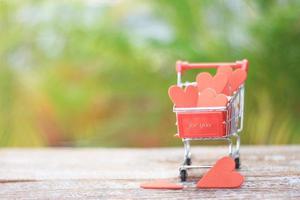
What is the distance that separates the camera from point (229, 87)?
3.07 feet

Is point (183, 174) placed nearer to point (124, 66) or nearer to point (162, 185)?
point (162, 185)

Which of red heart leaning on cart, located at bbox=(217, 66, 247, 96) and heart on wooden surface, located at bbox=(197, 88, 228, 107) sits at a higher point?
red heart leaning on cart, located at bbox=(217, 66, 247, 96)

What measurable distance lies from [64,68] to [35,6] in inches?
11.4

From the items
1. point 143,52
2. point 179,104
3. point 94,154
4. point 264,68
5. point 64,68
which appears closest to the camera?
point 179,104

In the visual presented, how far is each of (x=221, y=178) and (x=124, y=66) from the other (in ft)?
4.57

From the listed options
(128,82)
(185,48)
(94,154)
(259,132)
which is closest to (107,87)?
(128,82)

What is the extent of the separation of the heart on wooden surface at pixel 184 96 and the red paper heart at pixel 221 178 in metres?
0.10

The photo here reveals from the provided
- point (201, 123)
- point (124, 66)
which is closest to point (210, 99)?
point (201, 123)

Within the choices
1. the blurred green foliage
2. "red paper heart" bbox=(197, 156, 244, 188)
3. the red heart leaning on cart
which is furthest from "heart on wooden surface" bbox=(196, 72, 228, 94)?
the blurred green foliage

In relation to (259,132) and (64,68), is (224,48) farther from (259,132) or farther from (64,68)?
(64,68)

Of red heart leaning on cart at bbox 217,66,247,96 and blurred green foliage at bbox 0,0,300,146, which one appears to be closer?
red heart leaning on cart at bbox 217,66,247,96

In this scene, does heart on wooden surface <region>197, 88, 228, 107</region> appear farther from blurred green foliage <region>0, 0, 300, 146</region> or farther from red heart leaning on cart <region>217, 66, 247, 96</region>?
blurred green foliage <region>0, 0, 300, 146</region>

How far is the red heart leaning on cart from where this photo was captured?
933 mm

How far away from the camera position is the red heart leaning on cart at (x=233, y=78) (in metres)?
0.93
